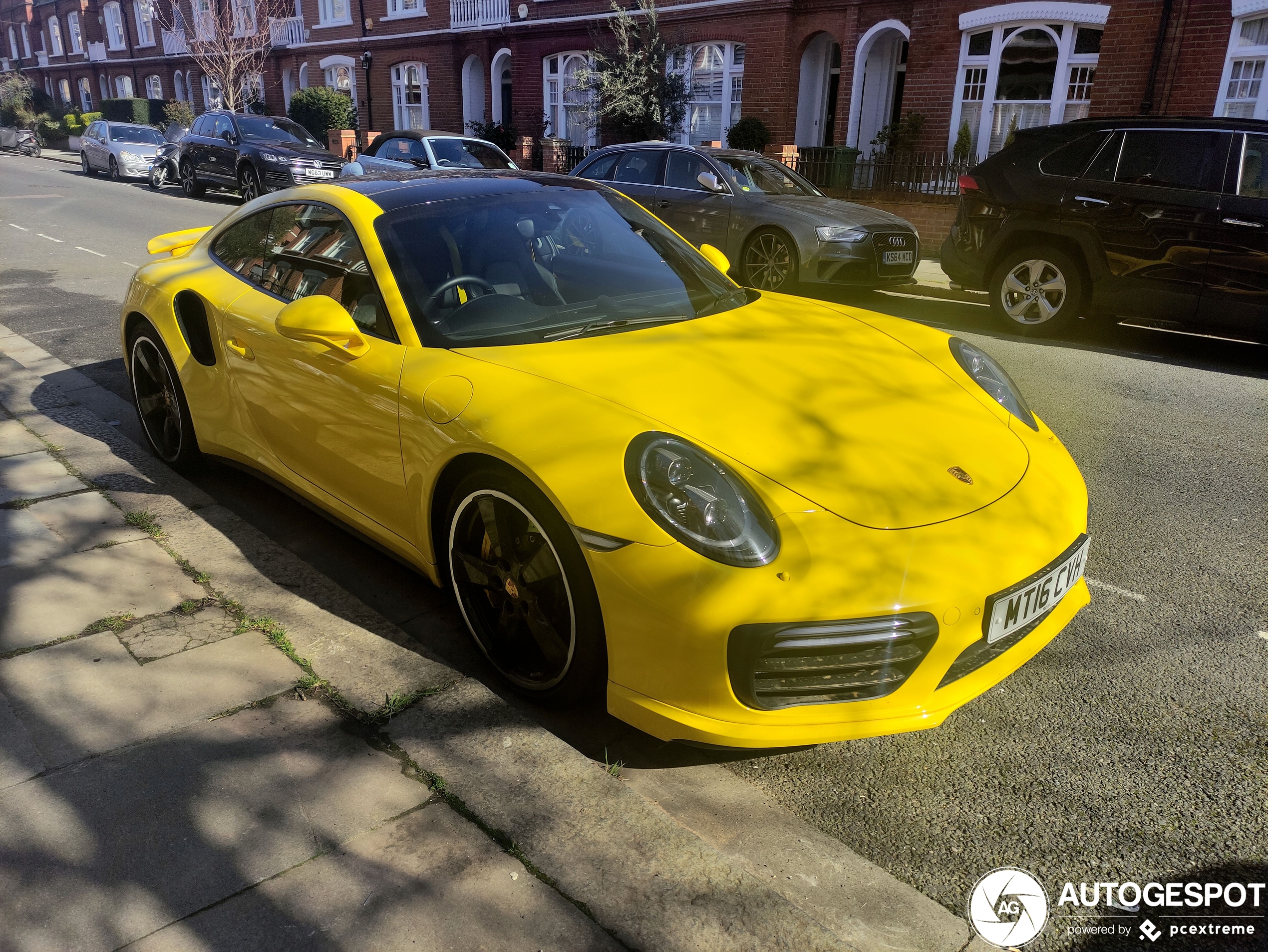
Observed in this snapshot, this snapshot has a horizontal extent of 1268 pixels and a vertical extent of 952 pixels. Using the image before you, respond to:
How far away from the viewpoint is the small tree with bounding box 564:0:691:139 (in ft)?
66.5

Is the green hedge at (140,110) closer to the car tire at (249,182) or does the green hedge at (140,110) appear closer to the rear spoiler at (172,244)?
the car tire at (249,182)

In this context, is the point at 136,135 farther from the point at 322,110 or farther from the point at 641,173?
the point at 641,173

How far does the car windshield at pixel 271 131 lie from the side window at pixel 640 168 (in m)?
11.9

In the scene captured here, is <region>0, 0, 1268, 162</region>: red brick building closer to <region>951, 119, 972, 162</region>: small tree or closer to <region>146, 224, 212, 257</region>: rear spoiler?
<region>951, 119, 972, 162</region>: small tree

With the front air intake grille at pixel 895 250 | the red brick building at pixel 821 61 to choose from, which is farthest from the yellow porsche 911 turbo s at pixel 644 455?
the red brick building at pixel 821 61

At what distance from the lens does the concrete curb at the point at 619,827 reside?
2.09m

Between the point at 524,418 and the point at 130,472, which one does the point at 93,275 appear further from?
the point at 524,418

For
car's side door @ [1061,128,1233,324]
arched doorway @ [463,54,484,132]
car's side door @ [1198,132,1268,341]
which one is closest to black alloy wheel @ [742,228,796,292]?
car's side door @ [1061,128,1233,324]

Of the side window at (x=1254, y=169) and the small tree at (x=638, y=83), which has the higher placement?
the small tree at (x=638, y=83)

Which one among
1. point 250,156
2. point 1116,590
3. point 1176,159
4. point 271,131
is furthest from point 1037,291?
Answer: point 271,131

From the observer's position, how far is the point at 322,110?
3069 centimetres

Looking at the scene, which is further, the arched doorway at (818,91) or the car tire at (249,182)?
the arched doorway at (818,91)

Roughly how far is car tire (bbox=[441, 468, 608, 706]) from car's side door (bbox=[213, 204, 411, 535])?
1.10ft

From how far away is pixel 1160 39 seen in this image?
1392 cm
